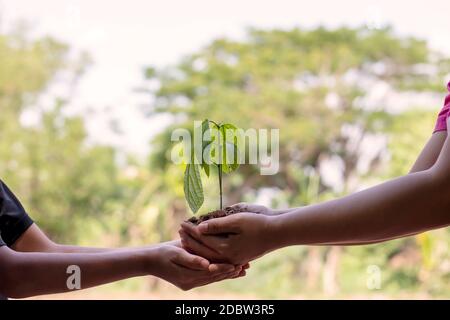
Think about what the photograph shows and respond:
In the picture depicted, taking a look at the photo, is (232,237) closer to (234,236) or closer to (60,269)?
(234,236)

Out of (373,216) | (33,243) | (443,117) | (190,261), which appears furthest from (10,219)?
(443,117)

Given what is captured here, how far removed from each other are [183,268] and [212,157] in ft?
0.52

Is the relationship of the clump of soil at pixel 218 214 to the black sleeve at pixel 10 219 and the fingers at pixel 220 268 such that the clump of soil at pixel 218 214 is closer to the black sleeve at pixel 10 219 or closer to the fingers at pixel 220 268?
the fingers at pixel 220 268

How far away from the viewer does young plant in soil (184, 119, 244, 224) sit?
0.95 meters

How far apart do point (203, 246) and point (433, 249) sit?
13.5 ft

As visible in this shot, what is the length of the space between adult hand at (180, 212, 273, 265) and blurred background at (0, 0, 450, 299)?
12.4ft

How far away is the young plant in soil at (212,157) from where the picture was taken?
3.10ft

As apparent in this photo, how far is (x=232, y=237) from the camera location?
0.90 meters

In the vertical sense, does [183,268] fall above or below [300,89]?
below

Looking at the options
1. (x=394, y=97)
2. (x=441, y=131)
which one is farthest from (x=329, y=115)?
(x=441, y=131)

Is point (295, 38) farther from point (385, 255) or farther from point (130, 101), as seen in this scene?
point (385, 255)

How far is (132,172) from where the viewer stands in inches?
211

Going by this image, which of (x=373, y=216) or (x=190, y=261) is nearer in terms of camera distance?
(x=373, y=216)

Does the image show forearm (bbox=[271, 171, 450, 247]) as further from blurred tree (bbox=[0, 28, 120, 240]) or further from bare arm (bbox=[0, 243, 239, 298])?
blurred tree (bbox=[0, 28, 120, 240])
